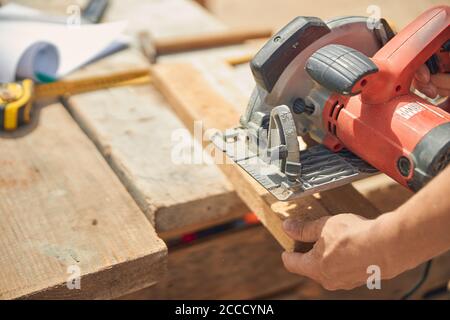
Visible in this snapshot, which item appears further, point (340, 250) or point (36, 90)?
point (36, 90)

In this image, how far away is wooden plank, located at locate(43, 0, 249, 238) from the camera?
142cm

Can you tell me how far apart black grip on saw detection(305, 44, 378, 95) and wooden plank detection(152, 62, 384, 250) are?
0.32 m

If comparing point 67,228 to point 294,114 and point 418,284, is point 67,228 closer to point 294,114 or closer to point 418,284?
point 294,114

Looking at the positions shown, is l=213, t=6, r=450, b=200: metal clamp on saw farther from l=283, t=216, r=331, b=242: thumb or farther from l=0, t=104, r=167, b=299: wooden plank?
l=0, t=104, r=167, b=299: wooden plank

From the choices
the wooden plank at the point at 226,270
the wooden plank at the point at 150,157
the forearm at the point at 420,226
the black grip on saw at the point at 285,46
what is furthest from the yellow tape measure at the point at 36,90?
the forearm at the point at 420,226

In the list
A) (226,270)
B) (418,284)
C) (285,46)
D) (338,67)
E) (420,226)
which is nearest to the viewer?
(420,226)

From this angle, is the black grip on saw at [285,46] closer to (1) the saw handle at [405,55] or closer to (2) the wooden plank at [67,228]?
(1) the saw handle at [405,55]

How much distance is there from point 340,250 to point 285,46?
0.43 meters

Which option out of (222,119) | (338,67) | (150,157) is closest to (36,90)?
(150,157)

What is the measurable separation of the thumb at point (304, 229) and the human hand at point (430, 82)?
0.37m

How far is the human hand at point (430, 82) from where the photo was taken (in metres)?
1.26

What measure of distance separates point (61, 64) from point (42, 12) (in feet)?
1.43

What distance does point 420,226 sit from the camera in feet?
3.23
